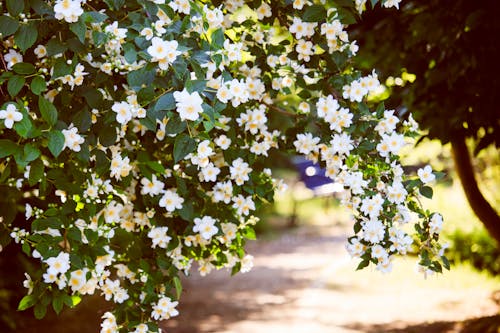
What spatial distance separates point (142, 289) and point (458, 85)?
2299mm

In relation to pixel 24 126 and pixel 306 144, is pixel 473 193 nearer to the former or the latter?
pixel 306 144

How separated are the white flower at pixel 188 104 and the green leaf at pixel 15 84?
566 millimetres

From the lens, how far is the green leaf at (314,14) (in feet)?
8.56

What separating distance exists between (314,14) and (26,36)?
1.11 m

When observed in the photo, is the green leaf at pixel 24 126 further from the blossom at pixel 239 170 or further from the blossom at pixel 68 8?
the blossom at pixel 239 170

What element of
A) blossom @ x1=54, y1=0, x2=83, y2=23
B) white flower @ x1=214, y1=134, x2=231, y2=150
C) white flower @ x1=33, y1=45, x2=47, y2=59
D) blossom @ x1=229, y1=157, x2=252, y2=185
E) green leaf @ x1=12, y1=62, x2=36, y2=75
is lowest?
blossom @ x1=229, y1=157, x2=252, y2=185

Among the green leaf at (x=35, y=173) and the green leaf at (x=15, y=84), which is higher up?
the green leaf at (x=15, y=84)

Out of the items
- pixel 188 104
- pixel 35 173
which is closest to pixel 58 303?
pixel 35 173

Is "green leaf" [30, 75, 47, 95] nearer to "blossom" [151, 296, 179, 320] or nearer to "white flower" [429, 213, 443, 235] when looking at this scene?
"blossom" [151, 296, 179, 320]

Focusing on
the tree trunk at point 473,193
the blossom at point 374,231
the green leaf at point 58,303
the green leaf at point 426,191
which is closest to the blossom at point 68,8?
the green leaf at point 58,303

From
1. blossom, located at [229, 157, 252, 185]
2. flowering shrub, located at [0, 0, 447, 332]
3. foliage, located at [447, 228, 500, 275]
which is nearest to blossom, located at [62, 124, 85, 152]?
flowering shrub, located at [0, 0, 447, 332]

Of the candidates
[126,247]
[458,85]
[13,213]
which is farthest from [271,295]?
[13,213]

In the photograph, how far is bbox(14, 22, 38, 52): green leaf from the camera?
212 centimetres

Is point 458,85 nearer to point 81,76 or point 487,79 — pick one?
point 487,79
